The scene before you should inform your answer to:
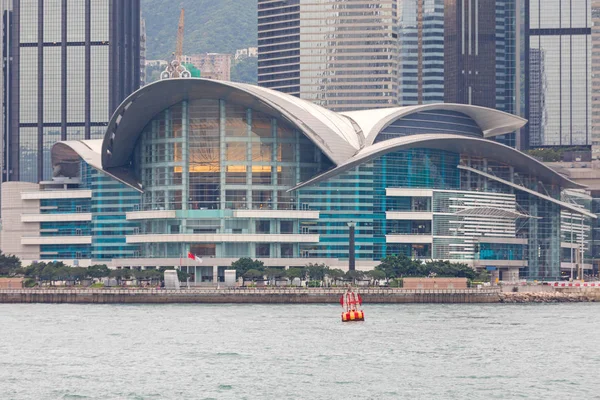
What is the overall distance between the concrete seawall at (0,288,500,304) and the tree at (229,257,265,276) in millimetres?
17102

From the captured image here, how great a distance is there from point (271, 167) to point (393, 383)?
3944 inches

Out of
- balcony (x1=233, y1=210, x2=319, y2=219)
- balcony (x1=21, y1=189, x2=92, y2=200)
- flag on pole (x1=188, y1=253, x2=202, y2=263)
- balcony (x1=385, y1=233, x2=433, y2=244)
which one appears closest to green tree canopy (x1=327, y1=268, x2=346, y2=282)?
flag on pole (x1=188, y1=253, x2=202, y2=263)

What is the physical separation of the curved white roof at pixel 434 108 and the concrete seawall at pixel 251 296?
36.2 m

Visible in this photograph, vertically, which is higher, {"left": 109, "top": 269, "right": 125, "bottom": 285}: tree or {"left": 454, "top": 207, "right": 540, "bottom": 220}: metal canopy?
{"left": 454, "top": 207, "right": 540, "bottom": 220}: metal canopy

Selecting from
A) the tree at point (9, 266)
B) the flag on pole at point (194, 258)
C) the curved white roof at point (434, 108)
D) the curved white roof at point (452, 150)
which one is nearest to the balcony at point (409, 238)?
the curved white roof at point (452, 150)

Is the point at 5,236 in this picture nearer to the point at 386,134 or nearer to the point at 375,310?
the point at 386,134

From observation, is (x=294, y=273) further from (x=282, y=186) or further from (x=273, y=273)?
(x=282, y=186)

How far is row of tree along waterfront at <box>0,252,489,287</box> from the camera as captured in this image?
521ft

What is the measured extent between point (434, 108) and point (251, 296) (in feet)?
167

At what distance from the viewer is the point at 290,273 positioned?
521 feet

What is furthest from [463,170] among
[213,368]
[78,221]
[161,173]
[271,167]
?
[213,368]

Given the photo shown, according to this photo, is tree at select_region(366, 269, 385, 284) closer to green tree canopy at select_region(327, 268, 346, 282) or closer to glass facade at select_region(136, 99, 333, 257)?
green tree canopy at select_region(327, 268, 346, 282)

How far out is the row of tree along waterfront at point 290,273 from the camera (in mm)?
158750

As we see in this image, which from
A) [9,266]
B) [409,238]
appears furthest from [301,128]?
[9,266]
